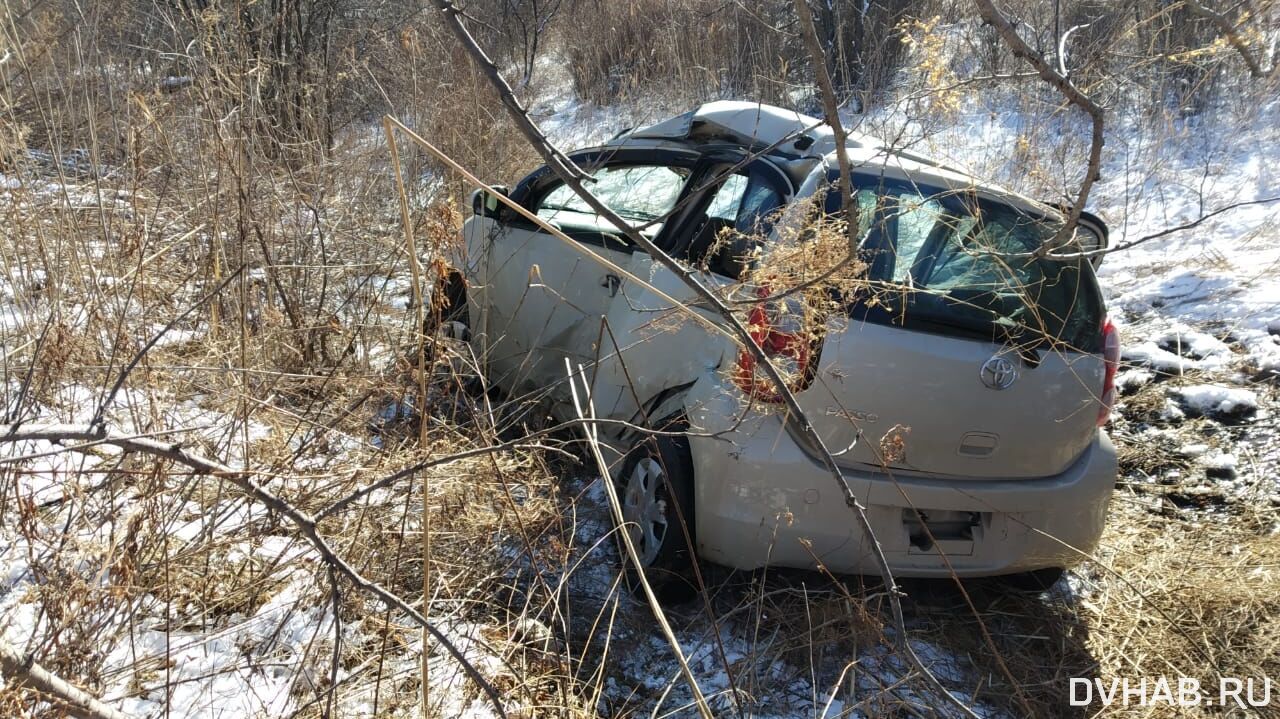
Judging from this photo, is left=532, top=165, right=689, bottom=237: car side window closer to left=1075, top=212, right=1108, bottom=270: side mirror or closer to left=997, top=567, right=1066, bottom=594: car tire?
left=1075, top=212, right=1108, bottom=270: side mirror

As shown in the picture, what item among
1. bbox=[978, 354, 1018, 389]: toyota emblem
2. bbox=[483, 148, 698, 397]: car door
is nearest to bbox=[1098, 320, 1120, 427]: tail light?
bbox=[978, 354, 1018, 389]: toyota emblem

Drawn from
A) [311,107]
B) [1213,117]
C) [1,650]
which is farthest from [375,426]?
[1213,117]

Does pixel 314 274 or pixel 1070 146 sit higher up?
pixel 1070 146

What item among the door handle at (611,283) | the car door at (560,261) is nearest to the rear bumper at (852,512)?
the door handle at (611,283)

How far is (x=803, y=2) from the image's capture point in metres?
1.50

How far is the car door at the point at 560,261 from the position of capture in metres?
4.03

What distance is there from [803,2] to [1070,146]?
7032 mm

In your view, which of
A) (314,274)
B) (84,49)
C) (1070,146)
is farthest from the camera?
(1070,146)

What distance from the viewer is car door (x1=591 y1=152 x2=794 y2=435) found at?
318cm

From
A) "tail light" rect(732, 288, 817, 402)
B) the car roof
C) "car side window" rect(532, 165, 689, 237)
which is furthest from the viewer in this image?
"car side window" rect(532, 165, 689, 237)

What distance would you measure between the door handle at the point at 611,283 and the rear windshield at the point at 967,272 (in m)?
1.09

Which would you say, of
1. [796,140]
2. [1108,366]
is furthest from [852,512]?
[796,140]

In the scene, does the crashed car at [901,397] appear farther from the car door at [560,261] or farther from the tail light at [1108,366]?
the car door at [560,261]

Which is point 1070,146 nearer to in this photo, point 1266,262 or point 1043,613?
point 1266,262
